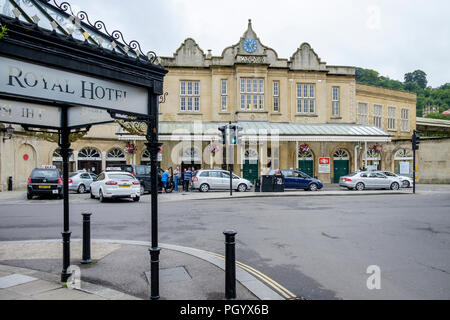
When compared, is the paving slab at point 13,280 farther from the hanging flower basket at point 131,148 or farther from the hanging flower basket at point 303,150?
the hanging flower basket at point 303,150

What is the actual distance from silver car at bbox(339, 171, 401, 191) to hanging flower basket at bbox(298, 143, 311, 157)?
5451 mm

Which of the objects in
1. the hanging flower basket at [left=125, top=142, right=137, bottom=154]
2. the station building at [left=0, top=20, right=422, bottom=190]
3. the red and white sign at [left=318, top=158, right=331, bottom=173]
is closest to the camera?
the hanging flower basket at [left=125, top=142, right=137, bottom=154]

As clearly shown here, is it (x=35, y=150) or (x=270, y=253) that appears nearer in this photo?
(x=270, y=253)

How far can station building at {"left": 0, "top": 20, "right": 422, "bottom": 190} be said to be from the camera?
26688 mm

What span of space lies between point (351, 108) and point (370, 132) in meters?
3.31

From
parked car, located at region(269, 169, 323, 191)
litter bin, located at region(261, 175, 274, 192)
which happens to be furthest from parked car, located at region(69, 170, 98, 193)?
parked car, located at region(269, 169, 323, 191)

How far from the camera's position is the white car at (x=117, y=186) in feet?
50.3

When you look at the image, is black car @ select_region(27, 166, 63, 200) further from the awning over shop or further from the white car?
the awning over shop

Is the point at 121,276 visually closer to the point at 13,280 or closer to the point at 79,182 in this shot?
the point at 13,280

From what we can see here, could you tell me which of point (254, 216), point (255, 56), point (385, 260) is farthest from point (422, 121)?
point (385, 260)

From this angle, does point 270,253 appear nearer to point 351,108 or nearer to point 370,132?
point 370,132

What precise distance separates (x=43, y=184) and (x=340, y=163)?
23979mm

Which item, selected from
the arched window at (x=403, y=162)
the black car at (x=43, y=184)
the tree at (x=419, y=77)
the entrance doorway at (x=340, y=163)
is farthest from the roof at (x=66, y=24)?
the tree at (x=419, y=77)

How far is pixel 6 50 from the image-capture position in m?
2.98
